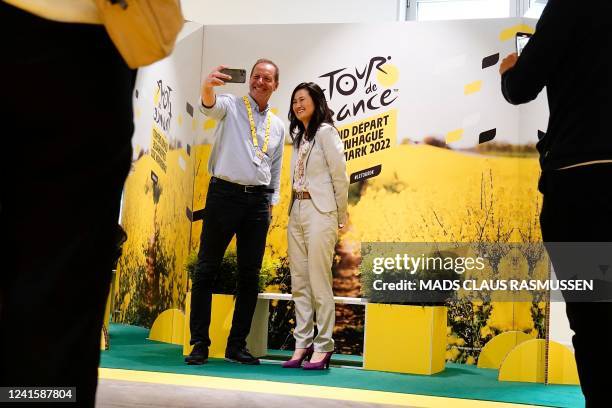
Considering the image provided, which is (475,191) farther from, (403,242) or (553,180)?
(553,180)

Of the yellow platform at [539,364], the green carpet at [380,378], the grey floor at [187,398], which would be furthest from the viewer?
the yellow platform at [539,364]

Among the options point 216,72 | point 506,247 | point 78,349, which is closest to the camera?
point 78,349

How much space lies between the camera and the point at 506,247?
5.06 m

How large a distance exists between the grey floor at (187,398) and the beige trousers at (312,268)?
145 cm

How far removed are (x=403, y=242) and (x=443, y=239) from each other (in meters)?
0.30

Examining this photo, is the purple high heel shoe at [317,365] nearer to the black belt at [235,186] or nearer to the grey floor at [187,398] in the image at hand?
the black belt at [235,186]

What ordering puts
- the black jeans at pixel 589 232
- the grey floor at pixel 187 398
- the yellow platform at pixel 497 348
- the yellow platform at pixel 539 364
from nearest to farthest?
the black jeans at pixel 589 232 → the grey floor at pixel 187 398 → the yellow platform at pixel 539 364 → the yellow platform at pixel 497 348

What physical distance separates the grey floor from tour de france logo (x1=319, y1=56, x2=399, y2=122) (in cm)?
314

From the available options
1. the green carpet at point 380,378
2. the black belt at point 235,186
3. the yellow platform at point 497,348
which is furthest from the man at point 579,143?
the yellow platform at point 497,348

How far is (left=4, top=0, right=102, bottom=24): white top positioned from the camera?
90 cm

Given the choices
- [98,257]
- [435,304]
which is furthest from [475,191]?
[98,257]

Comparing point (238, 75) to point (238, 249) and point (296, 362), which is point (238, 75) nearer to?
point (238, 249)

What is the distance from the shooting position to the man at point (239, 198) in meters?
4.16

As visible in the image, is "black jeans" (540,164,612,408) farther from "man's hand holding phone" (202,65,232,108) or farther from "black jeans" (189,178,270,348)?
"black jeans" (189,178,270,348)
